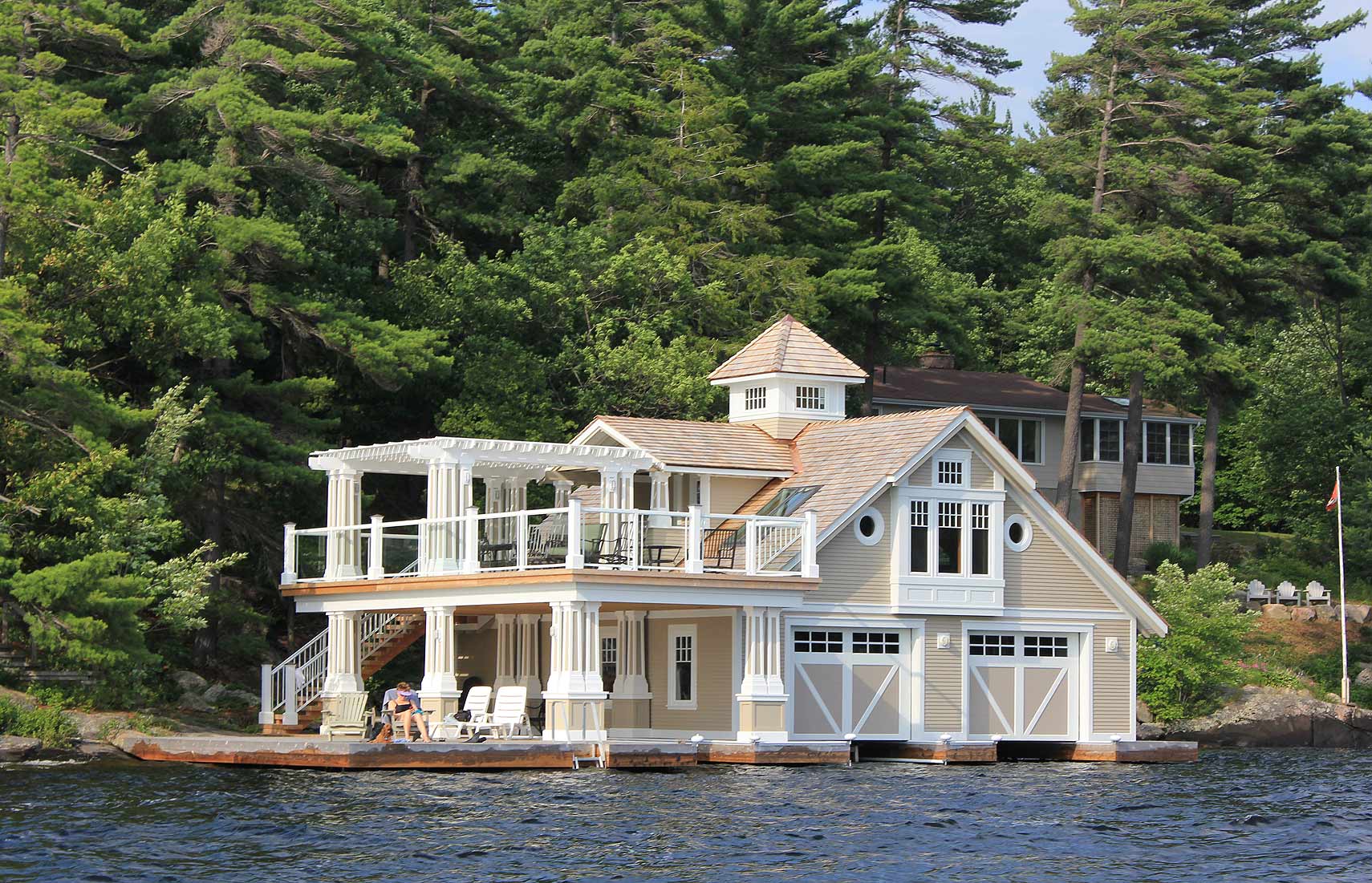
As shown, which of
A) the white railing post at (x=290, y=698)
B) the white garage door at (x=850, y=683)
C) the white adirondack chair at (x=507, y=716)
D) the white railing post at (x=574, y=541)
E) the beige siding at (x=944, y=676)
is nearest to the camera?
the white railing post at (x=574, y=541)

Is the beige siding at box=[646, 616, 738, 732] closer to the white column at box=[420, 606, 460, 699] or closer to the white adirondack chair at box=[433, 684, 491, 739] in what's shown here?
the white adirondack chair at box=[433, 684, 491, 739]

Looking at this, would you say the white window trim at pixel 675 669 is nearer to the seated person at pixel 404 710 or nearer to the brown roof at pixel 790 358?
the seated person at pixel 404 710

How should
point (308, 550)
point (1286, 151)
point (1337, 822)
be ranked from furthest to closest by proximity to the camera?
point (1286, 151)
point (308, 550)
point (1337, 822)

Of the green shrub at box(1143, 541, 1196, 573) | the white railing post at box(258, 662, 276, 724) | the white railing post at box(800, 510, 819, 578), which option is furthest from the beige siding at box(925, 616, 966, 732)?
the green shrub at box(1143, 541, 1196, 573)

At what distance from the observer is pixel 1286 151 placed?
66812mm

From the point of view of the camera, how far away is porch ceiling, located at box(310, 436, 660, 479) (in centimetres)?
3969

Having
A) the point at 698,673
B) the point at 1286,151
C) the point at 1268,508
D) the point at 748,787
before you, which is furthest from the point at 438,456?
the point at 1268,508

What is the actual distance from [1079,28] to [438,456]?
1202 inches

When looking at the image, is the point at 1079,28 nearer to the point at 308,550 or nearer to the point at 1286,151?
the point at 1286,151

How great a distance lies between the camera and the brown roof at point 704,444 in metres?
43.0

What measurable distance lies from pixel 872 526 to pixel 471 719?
887 centimetres

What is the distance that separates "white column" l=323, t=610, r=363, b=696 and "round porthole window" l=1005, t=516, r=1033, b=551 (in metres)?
13.7

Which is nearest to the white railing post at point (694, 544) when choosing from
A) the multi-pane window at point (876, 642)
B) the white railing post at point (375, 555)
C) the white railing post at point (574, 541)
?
the white railing post at point (574, 541)

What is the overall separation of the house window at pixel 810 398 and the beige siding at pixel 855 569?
6157 mm
